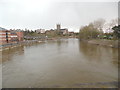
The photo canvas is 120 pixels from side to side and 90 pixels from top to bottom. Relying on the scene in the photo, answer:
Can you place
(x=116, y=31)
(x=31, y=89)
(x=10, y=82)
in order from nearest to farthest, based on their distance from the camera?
(x=31, y=89) → (x=10, y=82) → (x=116, y=31)

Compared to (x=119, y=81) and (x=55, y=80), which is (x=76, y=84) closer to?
(x=55, y=80)

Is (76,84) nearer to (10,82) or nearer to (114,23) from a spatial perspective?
(10,82)

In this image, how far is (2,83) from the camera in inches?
324

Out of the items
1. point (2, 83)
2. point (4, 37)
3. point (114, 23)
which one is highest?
point (114, 23)

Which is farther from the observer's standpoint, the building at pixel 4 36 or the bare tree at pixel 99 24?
the bare tree at pixel 99 24

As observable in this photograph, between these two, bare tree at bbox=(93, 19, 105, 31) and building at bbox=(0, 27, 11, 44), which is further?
bare tree at bbox=(93, 19, 105, 31)

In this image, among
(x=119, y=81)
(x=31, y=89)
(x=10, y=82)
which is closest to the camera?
(x=31, y=89)

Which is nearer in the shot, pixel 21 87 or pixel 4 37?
pixel 21 87

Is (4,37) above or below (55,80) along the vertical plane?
above

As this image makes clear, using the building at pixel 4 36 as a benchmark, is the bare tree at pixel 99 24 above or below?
above

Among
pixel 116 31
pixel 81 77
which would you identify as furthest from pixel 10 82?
pixel 116 31

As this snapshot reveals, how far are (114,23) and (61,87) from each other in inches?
1421

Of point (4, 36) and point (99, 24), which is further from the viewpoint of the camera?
point (99, 24)

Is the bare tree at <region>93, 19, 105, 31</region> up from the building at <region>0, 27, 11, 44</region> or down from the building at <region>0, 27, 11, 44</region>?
up
